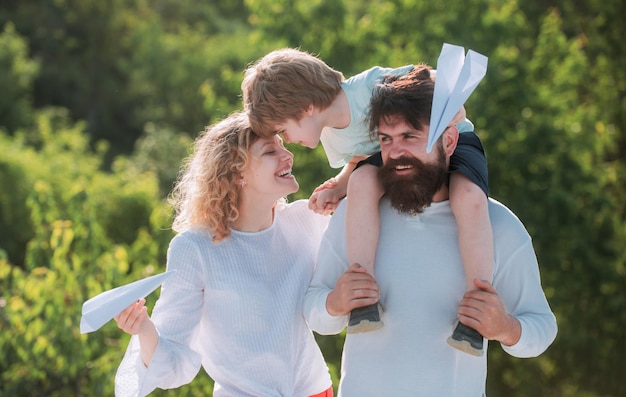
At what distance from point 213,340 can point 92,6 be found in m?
23.1

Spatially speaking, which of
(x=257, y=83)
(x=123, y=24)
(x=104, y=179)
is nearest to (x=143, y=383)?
(x=257, y=83)

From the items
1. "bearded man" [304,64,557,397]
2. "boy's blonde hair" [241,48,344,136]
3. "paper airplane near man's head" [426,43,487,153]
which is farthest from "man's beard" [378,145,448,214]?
"boy's blonde hair" [241,48,344,136]

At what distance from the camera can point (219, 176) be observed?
2980 mm

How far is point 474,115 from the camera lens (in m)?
10.3

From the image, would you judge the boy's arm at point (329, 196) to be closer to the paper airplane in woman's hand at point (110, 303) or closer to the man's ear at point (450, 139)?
the man's ear at point (450, 139)

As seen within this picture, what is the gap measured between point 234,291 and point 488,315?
0.81 meters

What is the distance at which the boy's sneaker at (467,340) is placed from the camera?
2.48m

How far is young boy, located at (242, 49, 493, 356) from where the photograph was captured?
2.56m

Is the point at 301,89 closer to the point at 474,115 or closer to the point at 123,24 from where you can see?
the point at 474,115

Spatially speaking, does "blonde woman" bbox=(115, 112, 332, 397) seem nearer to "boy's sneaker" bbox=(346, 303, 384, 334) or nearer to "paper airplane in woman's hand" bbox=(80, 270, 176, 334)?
"paper airplane in woman's hand" bbox=(80, 270, 176, 334)

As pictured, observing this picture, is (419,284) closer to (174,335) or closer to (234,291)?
(234,291)

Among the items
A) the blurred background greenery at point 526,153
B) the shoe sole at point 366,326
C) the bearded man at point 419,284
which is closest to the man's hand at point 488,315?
the bearded man at point 419,284

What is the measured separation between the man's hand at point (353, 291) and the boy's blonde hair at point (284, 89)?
1.93 ft

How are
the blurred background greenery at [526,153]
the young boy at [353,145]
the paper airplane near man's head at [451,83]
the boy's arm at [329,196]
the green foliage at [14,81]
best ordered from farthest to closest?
the green foliage at [14,81], the blurred background greenery at [526,153], the boy's arm at [329,196], the young boy at [353,145], the paper airplane near man's head at [451,83]
